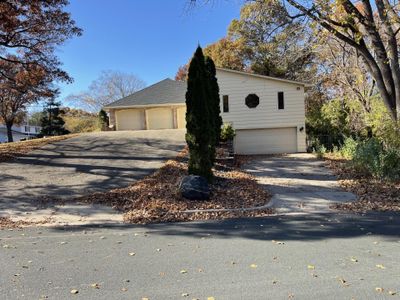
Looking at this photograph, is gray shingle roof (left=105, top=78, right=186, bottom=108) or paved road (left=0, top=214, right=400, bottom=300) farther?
gray shingle roof (left=105, top=78, right=186, bottom=108)

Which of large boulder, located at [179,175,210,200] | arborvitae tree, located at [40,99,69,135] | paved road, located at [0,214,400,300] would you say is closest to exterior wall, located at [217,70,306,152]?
large boulder, located at [179,175,210,200]

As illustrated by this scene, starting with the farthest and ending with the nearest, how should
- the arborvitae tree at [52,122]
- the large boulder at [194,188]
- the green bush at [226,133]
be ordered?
1. the arborvitae tree at [52,122]
2. the green bush at [226,133]
3. the large boulder at [194,188]

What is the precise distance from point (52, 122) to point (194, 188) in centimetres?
4126

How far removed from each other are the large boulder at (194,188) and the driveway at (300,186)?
167 cm

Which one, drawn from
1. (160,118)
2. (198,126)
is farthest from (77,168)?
(160,118)

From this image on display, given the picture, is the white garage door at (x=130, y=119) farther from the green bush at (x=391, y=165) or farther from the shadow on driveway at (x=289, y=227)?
the shadow on driveway at (x=289, y=227)

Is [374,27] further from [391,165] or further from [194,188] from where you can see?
[194,188]

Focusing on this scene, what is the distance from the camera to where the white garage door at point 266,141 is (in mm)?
24922

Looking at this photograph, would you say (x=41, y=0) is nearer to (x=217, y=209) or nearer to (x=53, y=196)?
(x=53, y=196)

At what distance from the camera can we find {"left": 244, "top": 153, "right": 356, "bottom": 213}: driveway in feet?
31.0

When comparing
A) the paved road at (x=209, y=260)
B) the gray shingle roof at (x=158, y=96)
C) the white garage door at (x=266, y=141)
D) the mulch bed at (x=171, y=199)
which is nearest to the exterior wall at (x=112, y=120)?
the gray shingle roof at (x=158, y=96)

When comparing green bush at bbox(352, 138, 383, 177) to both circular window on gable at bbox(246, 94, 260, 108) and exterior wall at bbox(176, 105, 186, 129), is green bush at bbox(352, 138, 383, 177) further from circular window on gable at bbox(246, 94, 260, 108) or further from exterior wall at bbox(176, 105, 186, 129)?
exterior wall at bbox(176, 105, 186, 129)

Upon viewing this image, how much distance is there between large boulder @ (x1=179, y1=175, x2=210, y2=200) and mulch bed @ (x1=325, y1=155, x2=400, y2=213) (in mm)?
3140

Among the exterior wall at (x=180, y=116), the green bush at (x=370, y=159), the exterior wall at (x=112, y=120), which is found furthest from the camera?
the exterior wall at (x=112, y=120)
